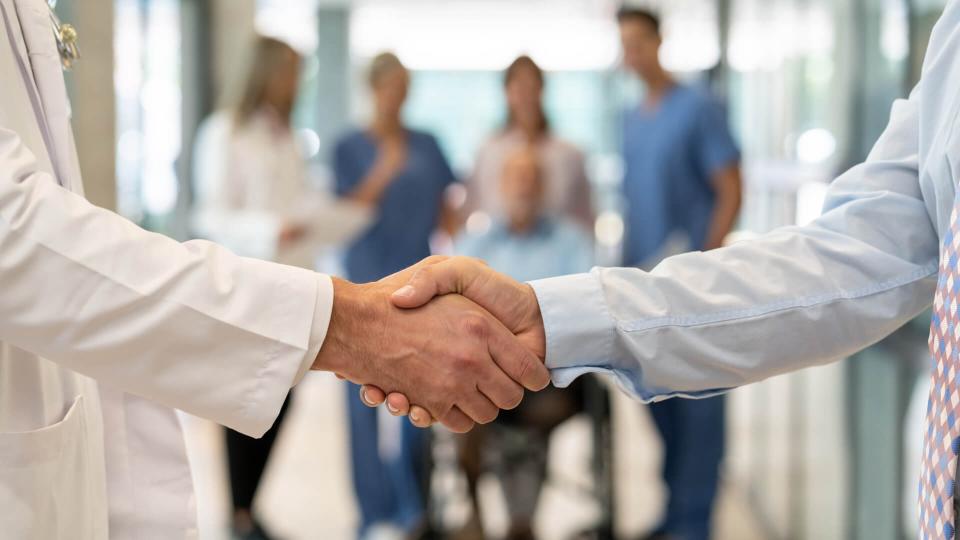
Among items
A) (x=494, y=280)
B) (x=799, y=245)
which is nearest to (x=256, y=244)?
(x=494, y=280)

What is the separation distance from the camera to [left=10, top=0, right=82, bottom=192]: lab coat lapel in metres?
1.15

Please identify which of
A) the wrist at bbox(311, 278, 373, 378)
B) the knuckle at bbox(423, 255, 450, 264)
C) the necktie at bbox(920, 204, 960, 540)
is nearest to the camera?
the necktie at bbox(920, 204, 960, 540)

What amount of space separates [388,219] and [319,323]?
2.54m

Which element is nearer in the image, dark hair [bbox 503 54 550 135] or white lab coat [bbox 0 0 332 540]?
white lab coat [bbox 0 0 332 540]

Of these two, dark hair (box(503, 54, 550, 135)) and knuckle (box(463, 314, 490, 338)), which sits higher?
knuckle (box(463, 314, 490, 338))

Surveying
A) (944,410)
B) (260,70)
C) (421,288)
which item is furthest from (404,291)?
(260,70)

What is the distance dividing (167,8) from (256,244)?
3142 millimetres

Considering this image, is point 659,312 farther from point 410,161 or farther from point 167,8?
point 167,8

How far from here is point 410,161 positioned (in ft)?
12.2

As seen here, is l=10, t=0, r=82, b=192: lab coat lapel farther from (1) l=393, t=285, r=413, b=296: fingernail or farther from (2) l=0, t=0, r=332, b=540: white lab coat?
(1) l=393, t=285, r=413, b=296: fingernail

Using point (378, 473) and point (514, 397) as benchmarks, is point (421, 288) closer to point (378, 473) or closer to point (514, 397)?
point (514, 397)

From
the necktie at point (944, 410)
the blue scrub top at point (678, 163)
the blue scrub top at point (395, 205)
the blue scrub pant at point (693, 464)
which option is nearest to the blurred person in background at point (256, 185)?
the blue scrub top at point (395, 205)

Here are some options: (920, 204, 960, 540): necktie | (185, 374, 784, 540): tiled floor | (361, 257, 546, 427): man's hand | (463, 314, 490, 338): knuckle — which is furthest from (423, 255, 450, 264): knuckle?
(185, 374, 784, 540): tiled floor

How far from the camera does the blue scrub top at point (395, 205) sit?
3688 mm
